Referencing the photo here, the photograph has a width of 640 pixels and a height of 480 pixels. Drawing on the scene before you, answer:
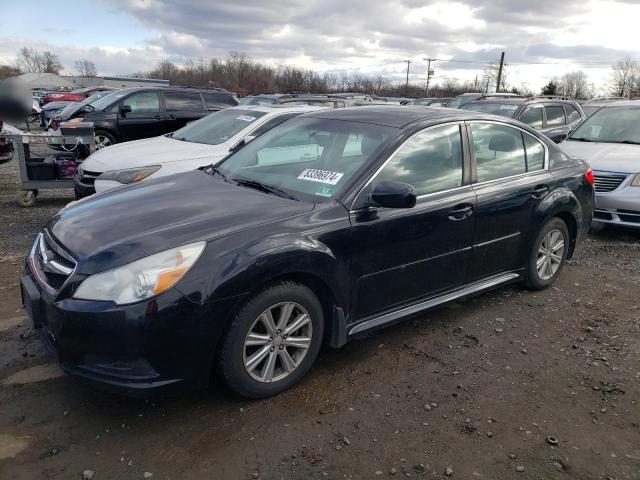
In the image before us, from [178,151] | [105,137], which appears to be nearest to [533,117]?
[178,151]

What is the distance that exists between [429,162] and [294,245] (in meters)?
1.39

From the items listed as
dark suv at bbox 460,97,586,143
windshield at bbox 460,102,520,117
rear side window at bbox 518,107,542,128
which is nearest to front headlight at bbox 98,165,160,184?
windshield at bbox 460,102,520,117

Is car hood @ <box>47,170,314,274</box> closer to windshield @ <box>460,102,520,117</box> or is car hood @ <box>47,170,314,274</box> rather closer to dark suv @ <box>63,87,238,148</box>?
dark suv @ <box>63,87,238,148</box>

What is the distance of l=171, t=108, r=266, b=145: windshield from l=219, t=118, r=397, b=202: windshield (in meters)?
3.05

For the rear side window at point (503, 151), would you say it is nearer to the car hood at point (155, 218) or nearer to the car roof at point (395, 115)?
the car roof at point (395, 115)

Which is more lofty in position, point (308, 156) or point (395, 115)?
point (395, 115)

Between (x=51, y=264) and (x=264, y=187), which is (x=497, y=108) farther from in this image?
(x=51, y=264)

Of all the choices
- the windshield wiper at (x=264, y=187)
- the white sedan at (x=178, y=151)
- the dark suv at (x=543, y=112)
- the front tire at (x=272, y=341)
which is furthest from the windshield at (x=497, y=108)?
the front tire at (x=272, y=341)

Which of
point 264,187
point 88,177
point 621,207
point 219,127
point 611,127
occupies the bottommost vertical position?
point 621,207

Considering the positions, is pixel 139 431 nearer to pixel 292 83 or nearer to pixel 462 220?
pixel 462 220

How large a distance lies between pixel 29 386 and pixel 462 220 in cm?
309

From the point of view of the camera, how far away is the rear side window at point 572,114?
11305 millimetres

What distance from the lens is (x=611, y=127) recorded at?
317 inches

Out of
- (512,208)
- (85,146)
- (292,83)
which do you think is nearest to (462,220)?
(512,208)
